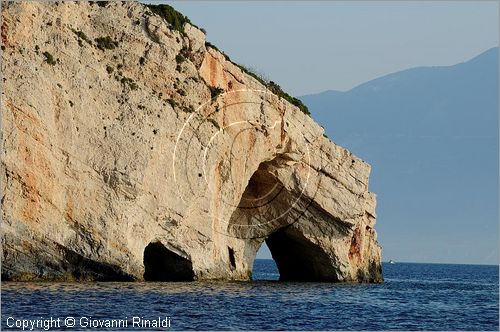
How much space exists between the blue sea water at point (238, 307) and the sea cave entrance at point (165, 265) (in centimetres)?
149

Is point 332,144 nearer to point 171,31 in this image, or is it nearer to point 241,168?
point 241,168

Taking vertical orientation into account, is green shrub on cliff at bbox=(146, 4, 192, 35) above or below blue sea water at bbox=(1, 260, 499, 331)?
above

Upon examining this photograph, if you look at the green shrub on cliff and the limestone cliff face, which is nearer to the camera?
the limestone cliff face

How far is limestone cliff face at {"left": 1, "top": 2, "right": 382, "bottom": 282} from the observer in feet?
145

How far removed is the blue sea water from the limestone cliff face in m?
2.14

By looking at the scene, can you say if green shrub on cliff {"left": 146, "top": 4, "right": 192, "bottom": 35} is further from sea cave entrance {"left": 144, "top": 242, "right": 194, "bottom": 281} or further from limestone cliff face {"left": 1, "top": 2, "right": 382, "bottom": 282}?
sea cave entrance {"left": 144, "top": 242, "right": 194, "bottom": 281}

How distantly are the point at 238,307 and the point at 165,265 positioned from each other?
12.5 m

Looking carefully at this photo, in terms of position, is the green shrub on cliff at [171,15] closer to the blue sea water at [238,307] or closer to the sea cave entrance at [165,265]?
the sea cave entrance at [165,265]

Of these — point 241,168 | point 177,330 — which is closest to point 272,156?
point 241,168

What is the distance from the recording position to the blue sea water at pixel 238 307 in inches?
1371

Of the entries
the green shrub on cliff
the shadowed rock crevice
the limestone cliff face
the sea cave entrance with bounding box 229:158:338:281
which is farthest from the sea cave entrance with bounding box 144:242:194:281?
the green shrub on cliff

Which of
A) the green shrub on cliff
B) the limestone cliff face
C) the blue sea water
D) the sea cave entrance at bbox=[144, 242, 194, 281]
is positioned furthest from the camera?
the green shrub on cliff

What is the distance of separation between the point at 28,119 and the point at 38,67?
2539mm

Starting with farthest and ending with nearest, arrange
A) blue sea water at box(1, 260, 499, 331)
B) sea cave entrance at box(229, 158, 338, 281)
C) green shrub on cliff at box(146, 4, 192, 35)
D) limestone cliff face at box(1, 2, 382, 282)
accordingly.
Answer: sea cave entrance at box(229, 158, 338, 281), green shrub on cliff at box(146, 4, 192, 35), limestone cliff face at box(1, 2, 382, 282), blue sea water at box(1, 260, 499, 331)
